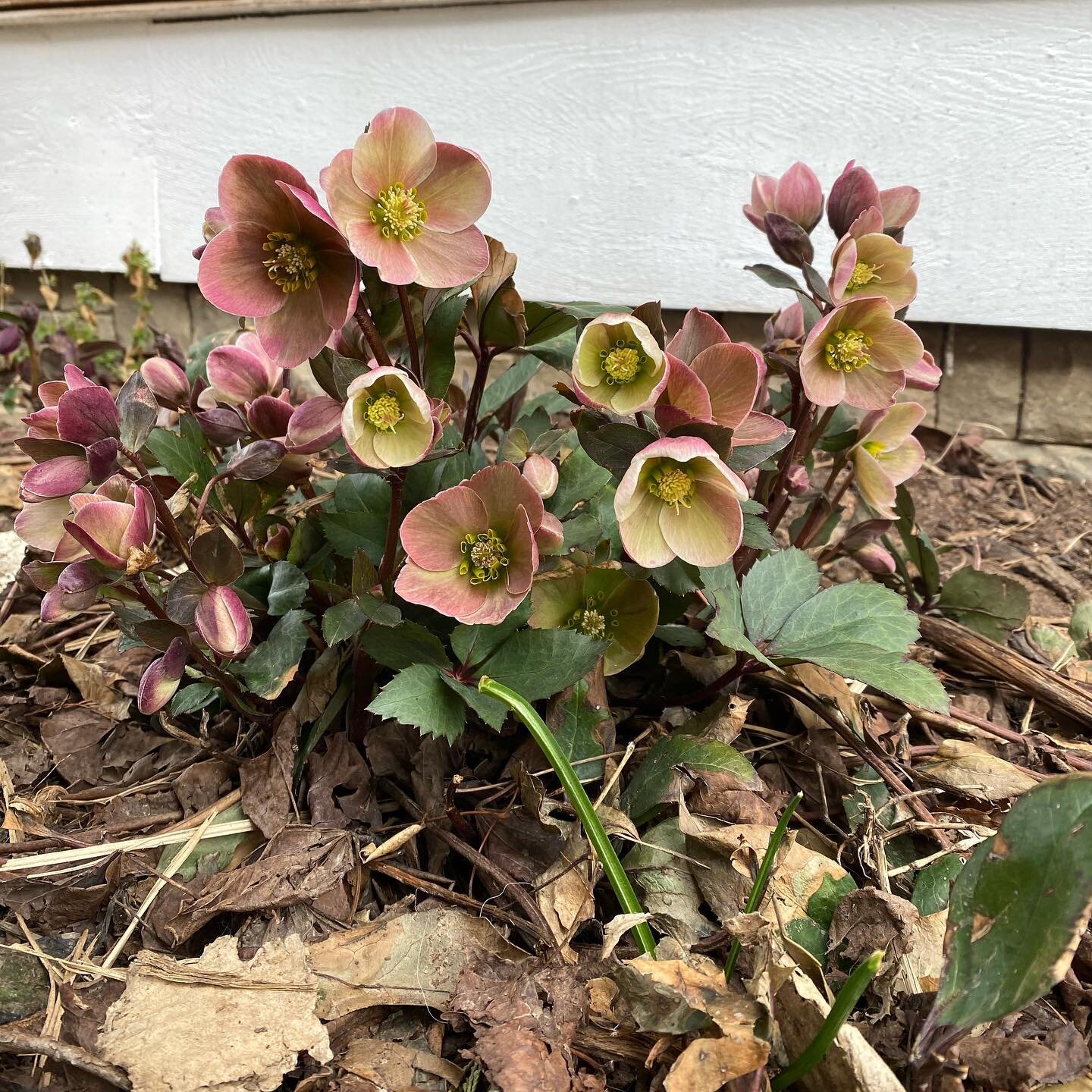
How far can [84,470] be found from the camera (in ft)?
2.28

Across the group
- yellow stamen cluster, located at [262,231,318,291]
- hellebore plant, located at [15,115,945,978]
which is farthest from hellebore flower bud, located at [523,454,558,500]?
yellow stamen cluster, located at [262,231,318,291]

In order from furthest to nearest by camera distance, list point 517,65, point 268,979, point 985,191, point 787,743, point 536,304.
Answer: point 517,65 → point 985,191 → point 787,743 → point 536,304 → point 268,979

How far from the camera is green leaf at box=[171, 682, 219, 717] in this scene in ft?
2.73

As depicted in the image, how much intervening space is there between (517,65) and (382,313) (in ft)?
4.47

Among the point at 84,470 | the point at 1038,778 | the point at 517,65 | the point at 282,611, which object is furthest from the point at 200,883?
the point at 517,65

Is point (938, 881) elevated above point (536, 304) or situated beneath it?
situated beneath

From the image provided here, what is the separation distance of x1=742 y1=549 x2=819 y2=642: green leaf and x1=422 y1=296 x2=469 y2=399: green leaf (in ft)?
1.10

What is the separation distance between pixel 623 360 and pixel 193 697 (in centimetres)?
49

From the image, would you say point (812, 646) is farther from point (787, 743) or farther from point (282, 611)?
point (282, 611)

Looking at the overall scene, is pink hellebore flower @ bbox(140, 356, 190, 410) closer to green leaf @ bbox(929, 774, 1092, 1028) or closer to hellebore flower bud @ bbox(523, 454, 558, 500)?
hellebore flower bud @ bbox(523, 454, 558, 500)

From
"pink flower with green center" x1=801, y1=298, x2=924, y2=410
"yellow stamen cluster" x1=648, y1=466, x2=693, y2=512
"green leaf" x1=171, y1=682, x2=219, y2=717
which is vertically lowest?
"green leaf" x1=171, y1=682, x2=219, y2=717

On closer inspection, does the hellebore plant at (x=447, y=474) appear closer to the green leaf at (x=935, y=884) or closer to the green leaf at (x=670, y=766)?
the green leaf at (x=670, y=766)

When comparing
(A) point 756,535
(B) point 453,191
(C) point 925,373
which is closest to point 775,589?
(A) point 756,535

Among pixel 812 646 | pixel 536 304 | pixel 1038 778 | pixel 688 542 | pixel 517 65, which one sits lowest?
pixel 1038 778
